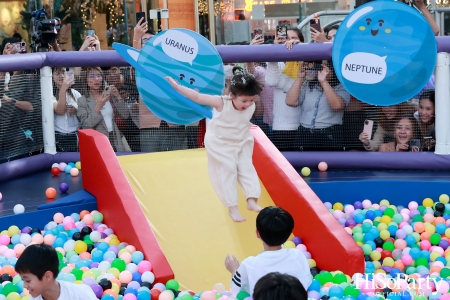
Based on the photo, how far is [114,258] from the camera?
5020 millimetres

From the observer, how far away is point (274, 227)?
3447mm

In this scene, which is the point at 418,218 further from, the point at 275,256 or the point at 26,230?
the point at 26,230

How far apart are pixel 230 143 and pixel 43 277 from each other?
156 centimetres

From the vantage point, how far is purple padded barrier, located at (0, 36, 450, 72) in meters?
6.28

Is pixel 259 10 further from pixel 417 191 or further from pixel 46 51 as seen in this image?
pixel 417 191

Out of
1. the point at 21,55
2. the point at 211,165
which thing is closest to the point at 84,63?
the point at 21,55

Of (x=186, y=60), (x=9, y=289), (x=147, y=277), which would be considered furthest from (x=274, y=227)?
(x=186, y=60)

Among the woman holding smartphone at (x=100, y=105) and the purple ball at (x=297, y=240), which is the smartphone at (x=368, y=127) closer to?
the purple ball at (x=297, y=240)

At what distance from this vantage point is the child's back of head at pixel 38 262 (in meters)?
3.14

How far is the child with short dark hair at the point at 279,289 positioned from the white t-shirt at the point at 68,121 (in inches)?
192

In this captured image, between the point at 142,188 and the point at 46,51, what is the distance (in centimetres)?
223

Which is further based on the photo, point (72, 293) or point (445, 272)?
point (445, 272)

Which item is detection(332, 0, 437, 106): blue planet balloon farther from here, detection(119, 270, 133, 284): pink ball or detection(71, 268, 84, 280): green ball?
detection(71, 268, 84, 280): green ball

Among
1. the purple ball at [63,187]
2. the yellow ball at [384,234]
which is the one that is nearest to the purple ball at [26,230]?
the purple ball at [63,187]
